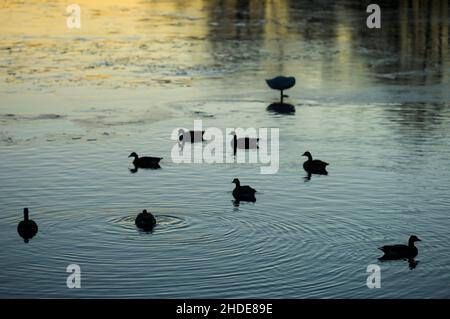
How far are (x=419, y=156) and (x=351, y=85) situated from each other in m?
13.3

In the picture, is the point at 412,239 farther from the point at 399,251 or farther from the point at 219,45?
the point at 219,45

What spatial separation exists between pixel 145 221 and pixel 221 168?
23.0 feet

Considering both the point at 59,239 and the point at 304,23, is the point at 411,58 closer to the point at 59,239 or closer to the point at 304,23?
the point at 304,23

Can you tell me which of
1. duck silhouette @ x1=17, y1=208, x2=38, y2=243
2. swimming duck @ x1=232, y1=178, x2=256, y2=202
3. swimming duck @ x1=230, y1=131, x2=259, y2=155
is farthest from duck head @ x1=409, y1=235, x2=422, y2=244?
swimming duck @ x1=230, y1=131, x2=259, y2=155

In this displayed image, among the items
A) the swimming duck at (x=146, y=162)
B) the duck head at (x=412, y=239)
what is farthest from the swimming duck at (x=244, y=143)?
the duck head at (x=412, y=239)

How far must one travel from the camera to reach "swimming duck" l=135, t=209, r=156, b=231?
85.8 feet

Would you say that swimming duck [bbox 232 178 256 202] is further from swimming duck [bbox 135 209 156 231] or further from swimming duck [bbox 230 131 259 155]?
swimming duck [bbox 230 131 259 155]

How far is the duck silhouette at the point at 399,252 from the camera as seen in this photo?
23812mm

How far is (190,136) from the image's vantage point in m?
36.3

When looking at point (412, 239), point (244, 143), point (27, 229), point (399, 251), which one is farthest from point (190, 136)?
point (399, 251)

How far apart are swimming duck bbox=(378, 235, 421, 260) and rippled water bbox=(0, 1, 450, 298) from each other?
10.0 inches

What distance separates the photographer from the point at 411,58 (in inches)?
2151

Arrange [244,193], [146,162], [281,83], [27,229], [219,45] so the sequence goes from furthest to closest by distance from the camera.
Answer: [219,45], [281,83], [146,162], [244,193], [27,229]

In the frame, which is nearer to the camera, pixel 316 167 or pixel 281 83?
pixel 316 167
